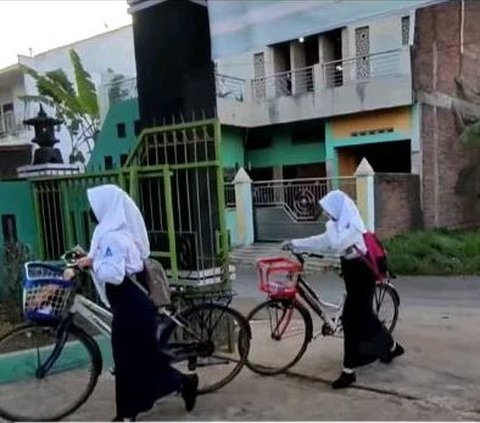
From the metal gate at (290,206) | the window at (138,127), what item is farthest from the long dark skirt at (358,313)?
the metal gate at (290,206)

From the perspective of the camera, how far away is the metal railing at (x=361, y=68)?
1667 centimetres

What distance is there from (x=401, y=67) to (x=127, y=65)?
447 inches

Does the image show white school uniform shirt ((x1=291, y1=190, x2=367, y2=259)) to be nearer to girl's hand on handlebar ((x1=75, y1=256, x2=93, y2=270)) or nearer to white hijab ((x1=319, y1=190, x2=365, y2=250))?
white hijab ((x1=319, y1=190, x2=365, y2=250))

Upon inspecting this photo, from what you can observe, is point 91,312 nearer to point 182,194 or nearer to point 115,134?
point 182,194

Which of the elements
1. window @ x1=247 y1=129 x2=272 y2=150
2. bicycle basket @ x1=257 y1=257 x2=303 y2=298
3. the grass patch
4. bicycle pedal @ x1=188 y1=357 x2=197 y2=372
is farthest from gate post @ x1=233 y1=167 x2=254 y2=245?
bicycle pedal @ x1=188 y1=357 x2=197 y2=372

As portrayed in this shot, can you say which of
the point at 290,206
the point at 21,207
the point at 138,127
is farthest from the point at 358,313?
the point at 290,206

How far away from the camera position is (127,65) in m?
22.9

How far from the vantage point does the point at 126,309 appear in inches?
141

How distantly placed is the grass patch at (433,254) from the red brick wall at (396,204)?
57cm

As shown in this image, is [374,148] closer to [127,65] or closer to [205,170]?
[127,65]

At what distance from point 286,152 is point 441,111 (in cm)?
522

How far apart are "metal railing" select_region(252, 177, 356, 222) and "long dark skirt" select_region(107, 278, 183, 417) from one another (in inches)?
460

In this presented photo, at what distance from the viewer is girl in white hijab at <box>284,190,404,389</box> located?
14.4 feet

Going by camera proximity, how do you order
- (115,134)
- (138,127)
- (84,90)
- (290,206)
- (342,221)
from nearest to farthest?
(342,221)
(138,127)
(115,134)
(84,90)
(290,206)
